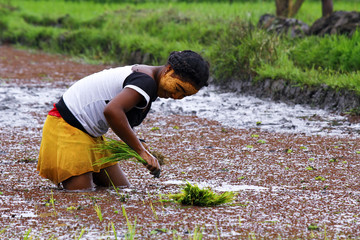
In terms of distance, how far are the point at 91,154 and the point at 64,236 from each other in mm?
1016

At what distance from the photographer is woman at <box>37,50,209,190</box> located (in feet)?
11.2

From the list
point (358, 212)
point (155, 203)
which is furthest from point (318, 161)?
point (155, 203)

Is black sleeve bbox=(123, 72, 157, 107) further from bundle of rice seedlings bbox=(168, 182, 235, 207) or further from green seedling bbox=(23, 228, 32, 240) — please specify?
green seedling bbox=(23, 228, 32, 240)

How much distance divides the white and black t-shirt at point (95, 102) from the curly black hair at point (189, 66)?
0.20m

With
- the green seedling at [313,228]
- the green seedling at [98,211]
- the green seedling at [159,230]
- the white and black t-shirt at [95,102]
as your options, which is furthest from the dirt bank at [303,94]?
the green seedling at [159,230]

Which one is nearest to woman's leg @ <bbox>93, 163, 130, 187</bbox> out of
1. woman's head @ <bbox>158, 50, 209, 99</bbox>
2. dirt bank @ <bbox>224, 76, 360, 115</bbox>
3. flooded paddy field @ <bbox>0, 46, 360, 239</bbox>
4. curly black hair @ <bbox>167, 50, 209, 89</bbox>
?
flooded paddy field @ <bbox>0, 46, 360, 239</bbox>

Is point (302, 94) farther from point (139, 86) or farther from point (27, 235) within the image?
point (27, 235)

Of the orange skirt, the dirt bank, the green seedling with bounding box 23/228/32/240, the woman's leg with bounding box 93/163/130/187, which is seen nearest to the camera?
the green seedling with bounding box 23/228/32/240

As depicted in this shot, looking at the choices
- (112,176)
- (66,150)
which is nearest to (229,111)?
(112,176)

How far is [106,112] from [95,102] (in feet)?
1.13

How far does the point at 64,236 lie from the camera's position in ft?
9.30

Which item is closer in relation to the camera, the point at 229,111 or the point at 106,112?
the point at 106,112

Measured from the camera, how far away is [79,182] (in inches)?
149

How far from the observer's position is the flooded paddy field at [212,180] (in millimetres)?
3008
